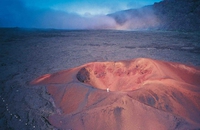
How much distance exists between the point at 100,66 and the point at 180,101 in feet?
6.44

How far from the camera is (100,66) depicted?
3.75 metres

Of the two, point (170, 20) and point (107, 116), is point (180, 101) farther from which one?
point (170, 20)

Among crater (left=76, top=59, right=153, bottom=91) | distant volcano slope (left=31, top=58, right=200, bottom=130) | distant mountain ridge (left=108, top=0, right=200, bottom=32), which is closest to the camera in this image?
distant volcano slope (left=31, top=58, right=200, bottom=130)

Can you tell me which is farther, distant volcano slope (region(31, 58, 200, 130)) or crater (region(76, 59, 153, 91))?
crater (region(76, 59, 153, 91))

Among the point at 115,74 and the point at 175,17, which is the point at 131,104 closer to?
the point at 115,74

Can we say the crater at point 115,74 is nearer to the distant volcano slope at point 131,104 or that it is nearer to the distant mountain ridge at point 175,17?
the distant volcano slope at point 131,104

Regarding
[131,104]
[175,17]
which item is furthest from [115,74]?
[175,17]

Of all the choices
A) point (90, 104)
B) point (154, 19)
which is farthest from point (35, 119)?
point (154, 19)

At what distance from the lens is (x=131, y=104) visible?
2170 millimetres

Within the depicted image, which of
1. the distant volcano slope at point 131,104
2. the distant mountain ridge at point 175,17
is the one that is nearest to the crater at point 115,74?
the distant volcano slope at point 131,104

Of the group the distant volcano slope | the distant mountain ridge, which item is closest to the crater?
the distant volcano slope

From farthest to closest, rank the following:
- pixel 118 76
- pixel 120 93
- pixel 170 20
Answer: pixel 170 20
pixel 118 76
pixel 120 93

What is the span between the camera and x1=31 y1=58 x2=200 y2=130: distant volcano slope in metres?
2.01

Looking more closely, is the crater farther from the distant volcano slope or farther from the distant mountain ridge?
the distant mountain ridge
